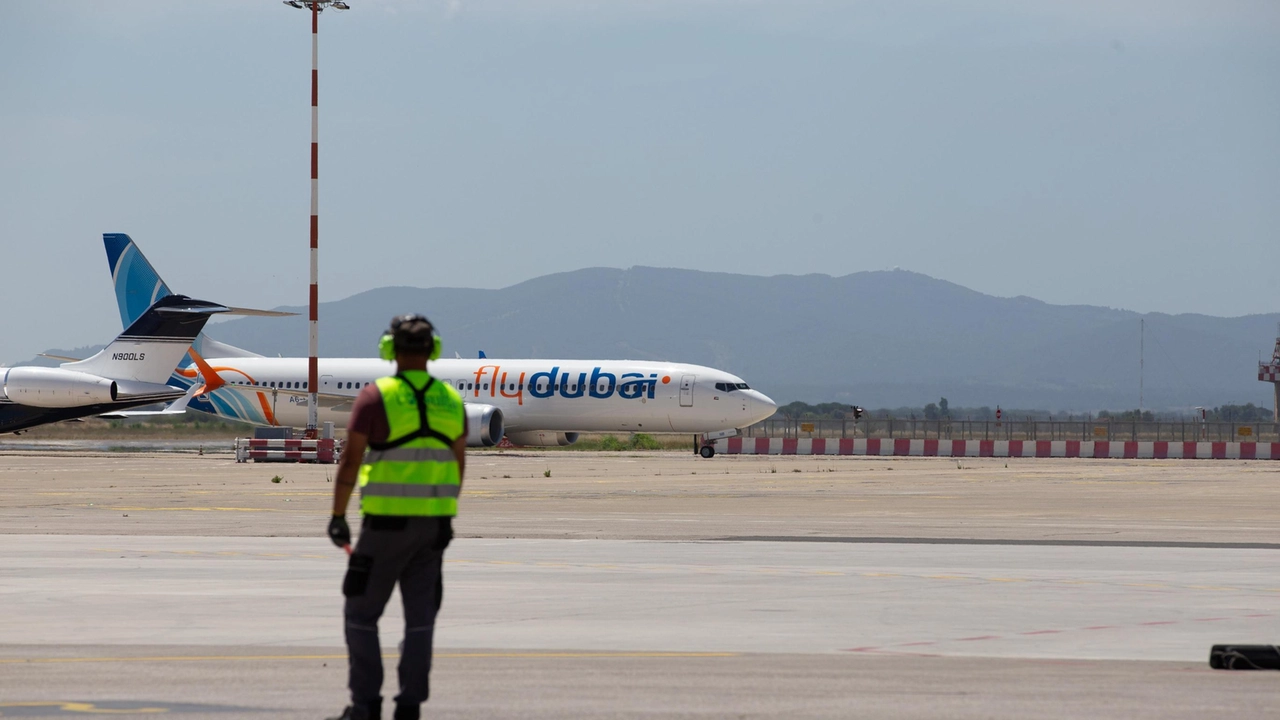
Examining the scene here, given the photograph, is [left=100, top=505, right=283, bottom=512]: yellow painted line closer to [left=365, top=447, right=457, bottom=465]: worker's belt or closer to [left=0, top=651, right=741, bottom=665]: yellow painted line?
[left=0, top=651, right=741, bottom=665]: yellow painted line

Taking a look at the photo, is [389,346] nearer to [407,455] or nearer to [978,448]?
[407,455]

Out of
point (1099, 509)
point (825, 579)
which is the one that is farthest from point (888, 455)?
point (825, 579)

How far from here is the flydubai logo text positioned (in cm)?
5838

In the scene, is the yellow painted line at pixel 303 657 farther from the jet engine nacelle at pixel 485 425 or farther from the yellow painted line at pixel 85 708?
the jet engine nacelle at pixel 485 425

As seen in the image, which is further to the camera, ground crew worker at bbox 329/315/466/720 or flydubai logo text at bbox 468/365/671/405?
flydubai logo text at bbox 468/365/671/405

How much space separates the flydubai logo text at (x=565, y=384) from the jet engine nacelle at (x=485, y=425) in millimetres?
3198

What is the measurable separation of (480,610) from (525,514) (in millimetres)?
13192

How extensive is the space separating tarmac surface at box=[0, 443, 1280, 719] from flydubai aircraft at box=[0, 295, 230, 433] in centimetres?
2428

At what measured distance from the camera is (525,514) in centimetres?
2672

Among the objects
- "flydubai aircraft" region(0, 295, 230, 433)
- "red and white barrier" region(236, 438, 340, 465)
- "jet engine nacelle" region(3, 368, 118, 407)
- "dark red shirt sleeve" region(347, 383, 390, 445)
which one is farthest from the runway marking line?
"jet engine nacelle" region(3, 368, 118, 407)

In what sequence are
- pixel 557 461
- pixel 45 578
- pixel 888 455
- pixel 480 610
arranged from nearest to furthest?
pixel 480 610 < pixel 45 578 < pixel 557 461 < pixel 888 455

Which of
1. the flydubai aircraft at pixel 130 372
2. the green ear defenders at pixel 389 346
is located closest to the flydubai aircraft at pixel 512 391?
the flydubai aircraft at pixel 130 372

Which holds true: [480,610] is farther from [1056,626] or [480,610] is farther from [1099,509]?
[1099,509]

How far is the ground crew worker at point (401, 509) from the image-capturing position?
330 inches
